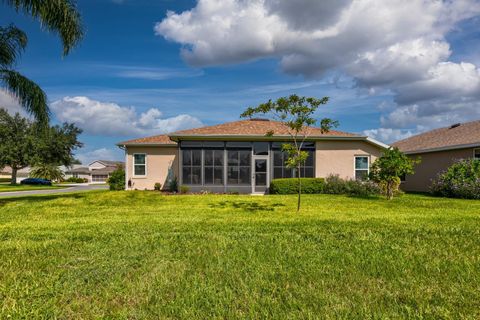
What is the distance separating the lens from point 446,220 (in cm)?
862

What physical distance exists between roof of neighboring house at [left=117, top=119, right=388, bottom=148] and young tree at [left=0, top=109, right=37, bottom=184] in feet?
93.9

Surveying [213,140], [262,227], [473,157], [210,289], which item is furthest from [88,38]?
[473,157]

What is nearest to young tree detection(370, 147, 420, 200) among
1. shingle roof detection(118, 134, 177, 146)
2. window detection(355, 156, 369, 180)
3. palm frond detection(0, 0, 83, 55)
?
window detection(355, 156, 369, 180)

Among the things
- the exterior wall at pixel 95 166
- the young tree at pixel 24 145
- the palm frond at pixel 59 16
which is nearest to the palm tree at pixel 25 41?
the palm frond at pixel 59 16

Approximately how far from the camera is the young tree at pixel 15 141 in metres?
41.7

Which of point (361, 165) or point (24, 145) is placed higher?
point (24, 145)

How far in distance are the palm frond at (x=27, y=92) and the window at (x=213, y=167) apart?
8.39 meters

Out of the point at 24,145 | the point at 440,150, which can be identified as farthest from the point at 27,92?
the point at 24,145

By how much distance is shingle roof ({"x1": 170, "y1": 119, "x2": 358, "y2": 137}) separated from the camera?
18.9m

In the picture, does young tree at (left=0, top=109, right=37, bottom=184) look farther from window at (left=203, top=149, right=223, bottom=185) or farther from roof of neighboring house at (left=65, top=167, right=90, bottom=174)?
roof of neighboring house at (left=65, top=167, right=90, bottom=174)

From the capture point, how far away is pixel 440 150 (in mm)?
20266

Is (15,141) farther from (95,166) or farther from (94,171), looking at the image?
(95,166)

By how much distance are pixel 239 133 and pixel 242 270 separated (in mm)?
14730

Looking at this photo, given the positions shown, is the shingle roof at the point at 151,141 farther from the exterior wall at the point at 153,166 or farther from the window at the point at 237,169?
the window at the point at 237,169
